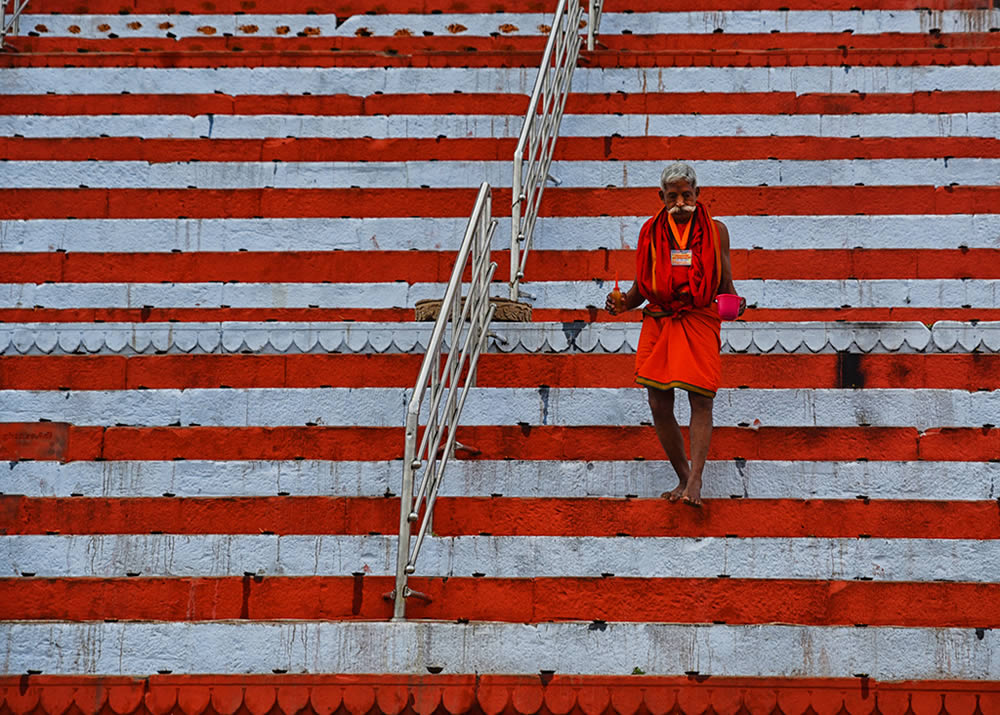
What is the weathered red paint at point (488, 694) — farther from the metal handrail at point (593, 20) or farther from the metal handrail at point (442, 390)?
the metal handrail at point (593, 20)

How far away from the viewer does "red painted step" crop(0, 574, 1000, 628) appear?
6762 mm

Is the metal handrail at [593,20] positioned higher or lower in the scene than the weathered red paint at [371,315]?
higher

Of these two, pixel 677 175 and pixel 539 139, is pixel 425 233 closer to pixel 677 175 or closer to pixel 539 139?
pixel 539 139

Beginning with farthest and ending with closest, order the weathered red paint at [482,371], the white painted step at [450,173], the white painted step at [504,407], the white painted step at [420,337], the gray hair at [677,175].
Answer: the white painted step at [450,173]
the white painted step at [420,337]
the weathered red paint at [482,371]
the white painted step at [504,407]
the gray hair at [677,175]

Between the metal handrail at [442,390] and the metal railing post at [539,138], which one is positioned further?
the metal railing post at [539,138]

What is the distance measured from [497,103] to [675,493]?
469cm

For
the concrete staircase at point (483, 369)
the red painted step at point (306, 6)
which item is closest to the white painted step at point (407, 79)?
the concrete staircase at point (483, 369)

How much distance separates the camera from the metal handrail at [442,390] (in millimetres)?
6898

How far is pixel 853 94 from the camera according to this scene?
1129 cm

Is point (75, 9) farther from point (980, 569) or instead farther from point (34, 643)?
point (980, 569)

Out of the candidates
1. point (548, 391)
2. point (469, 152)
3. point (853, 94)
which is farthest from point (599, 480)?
point (853, 94)

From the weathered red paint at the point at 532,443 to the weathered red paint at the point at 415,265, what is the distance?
2052 mm

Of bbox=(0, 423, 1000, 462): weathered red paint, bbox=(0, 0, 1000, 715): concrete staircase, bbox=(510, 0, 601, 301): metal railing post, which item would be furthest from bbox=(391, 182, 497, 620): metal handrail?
bbox=(510, 0, 601, 301): metal railing post

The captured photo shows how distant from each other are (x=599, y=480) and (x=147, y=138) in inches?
189
